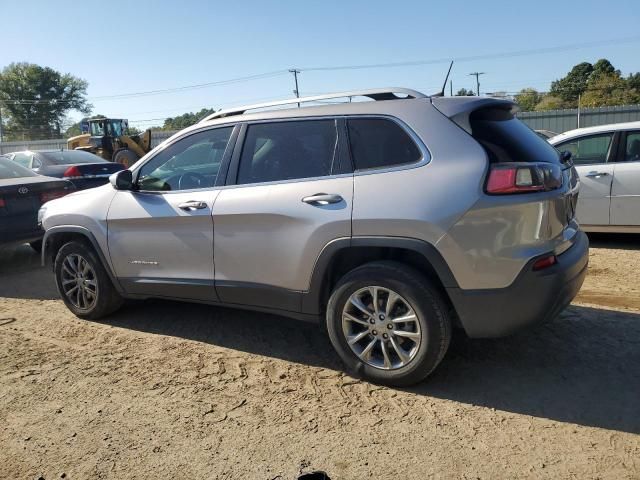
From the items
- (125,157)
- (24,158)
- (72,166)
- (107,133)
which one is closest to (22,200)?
(72,166)

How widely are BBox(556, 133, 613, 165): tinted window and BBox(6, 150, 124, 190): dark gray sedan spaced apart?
868 centimetres

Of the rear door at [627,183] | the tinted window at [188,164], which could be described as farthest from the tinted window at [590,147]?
the tinted window at [188,164]

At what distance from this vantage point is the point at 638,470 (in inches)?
102

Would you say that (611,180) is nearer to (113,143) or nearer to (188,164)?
(188,164)

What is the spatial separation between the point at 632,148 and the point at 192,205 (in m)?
5.80

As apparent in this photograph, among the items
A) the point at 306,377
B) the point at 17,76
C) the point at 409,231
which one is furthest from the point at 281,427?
the point at 17,76

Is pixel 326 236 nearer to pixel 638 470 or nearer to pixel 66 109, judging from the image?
pixel 638 470

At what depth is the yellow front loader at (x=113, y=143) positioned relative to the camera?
21.4 m

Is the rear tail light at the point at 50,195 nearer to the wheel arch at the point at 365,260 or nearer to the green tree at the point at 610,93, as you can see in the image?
the wheel arch at the point at 365,260

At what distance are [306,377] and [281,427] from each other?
66 centimetres

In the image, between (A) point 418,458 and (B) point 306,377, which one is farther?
(B) point 306,377

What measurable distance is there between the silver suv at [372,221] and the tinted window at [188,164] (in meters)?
0.01

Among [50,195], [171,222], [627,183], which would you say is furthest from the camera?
[50,195]

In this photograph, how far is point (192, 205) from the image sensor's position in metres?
4.14
